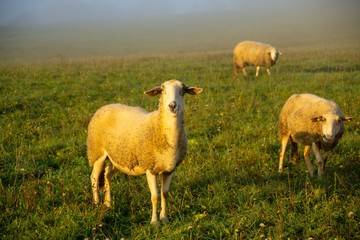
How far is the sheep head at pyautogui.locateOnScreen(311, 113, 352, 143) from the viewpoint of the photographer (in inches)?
236

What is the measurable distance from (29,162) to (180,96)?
3932mm

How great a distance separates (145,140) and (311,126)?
11.1 feet

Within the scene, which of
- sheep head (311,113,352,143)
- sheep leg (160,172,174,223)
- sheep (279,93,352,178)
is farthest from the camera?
sheep (279,93,352,178)

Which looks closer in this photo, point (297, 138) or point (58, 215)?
point (58, 215)

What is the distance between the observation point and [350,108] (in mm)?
9617

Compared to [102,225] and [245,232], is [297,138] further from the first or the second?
[102,225]

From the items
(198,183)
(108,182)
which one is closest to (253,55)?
(198,183)

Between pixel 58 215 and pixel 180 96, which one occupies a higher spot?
pixel 180 96

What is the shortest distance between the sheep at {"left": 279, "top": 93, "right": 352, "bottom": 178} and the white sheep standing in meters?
2.70

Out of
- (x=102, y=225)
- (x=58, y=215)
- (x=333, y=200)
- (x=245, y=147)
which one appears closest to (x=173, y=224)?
(x=102, y=225)

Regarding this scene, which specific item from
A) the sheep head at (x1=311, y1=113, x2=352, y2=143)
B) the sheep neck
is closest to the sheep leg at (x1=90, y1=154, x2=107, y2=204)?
the sheep neck

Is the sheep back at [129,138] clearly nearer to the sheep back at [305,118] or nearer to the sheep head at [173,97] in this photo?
the sheep head at [173,97]

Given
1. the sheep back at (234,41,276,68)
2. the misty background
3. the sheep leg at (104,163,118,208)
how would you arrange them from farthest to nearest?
the misty background
the sheep back at (234,41,276,68)
the sheep leg at (104,163,118,208)

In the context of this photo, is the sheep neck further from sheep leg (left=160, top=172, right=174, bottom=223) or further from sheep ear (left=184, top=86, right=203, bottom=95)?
sheep leg (left=160, top=172, right=174, bottom=223)
